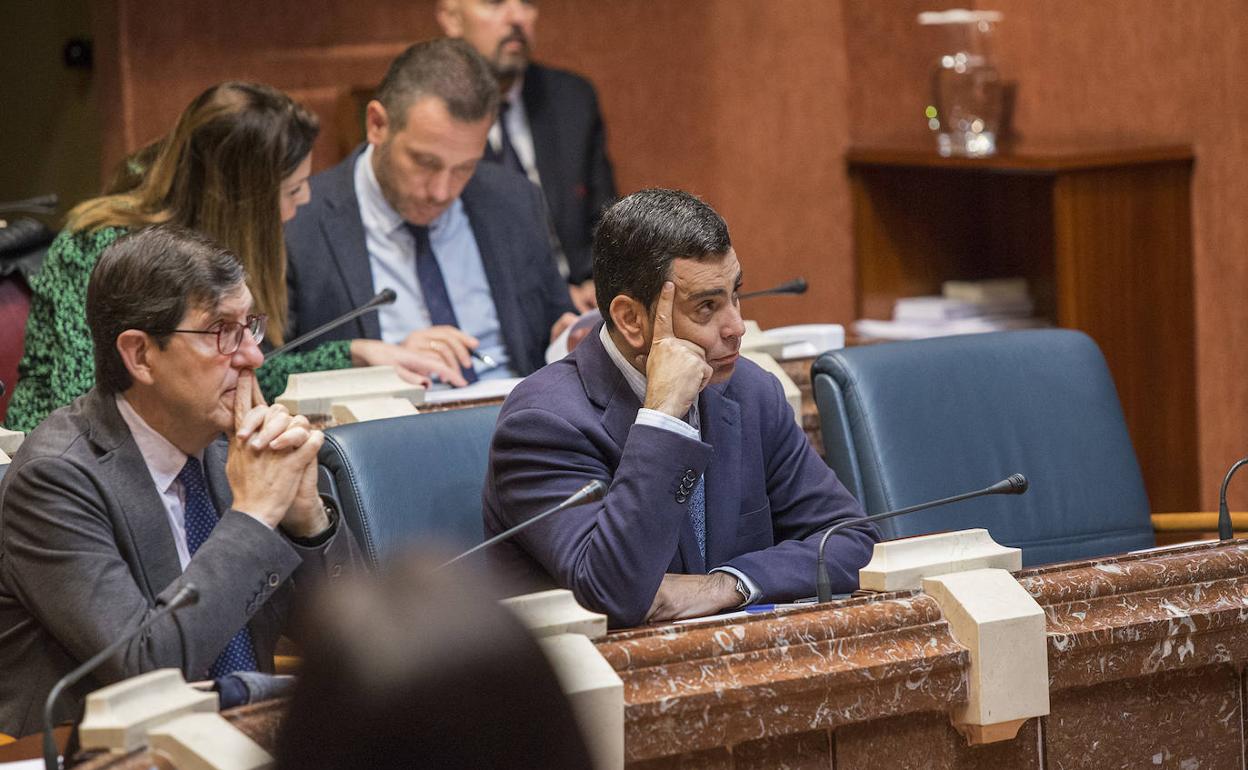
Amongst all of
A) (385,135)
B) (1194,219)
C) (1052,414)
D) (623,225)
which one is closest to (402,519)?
(623,225)

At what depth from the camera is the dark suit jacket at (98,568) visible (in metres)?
1.86

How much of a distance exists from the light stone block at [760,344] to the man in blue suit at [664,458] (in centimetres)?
58

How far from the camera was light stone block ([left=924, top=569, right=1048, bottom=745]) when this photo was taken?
5.48 feet

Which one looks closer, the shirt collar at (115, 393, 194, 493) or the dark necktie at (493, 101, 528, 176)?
the shirt collar at (115, 393, 194, 493)

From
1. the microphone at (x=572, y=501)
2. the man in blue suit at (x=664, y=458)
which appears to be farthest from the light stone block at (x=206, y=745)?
the man in blue suit at (x=664, y=458)

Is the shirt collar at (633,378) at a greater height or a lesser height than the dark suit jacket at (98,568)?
greater

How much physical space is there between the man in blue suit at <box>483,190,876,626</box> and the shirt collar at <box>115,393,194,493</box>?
398 mm

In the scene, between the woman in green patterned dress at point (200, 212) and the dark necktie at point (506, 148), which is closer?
the woman in green patterned dress at point (200, 212)

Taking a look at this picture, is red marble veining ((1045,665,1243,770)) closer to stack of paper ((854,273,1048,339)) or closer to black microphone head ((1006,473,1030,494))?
black microphone head ((1006,473,1030,494))

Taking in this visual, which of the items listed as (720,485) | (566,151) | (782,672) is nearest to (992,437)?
(720,485)

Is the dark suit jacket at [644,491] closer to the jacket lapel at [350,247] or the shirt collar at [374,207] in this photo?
the jacket lapel at [350,247]

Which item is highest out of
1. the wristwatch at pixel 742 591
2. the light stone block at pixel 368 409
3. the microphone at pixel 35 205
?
the microphone at pixel 35 205

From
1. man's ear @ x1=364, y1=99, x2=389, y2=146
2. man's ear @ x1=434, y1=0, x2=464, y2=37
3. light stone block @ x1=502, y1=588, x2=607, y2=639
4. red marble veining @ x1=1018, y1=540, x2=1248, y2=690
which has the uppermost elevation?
man's ear @ x1=434, y1=0, x2=464, y2=37

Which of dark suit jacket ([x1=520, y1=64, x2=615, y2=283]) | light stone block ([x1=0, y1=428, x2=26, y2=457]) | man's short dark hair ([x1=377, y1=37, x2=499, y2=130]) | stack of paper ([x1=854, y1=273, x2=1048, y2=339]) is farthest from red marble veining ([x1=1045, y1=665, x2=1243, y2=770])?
dark suit jacket ([x1=520, y1=64, x2=615, y2=283])
